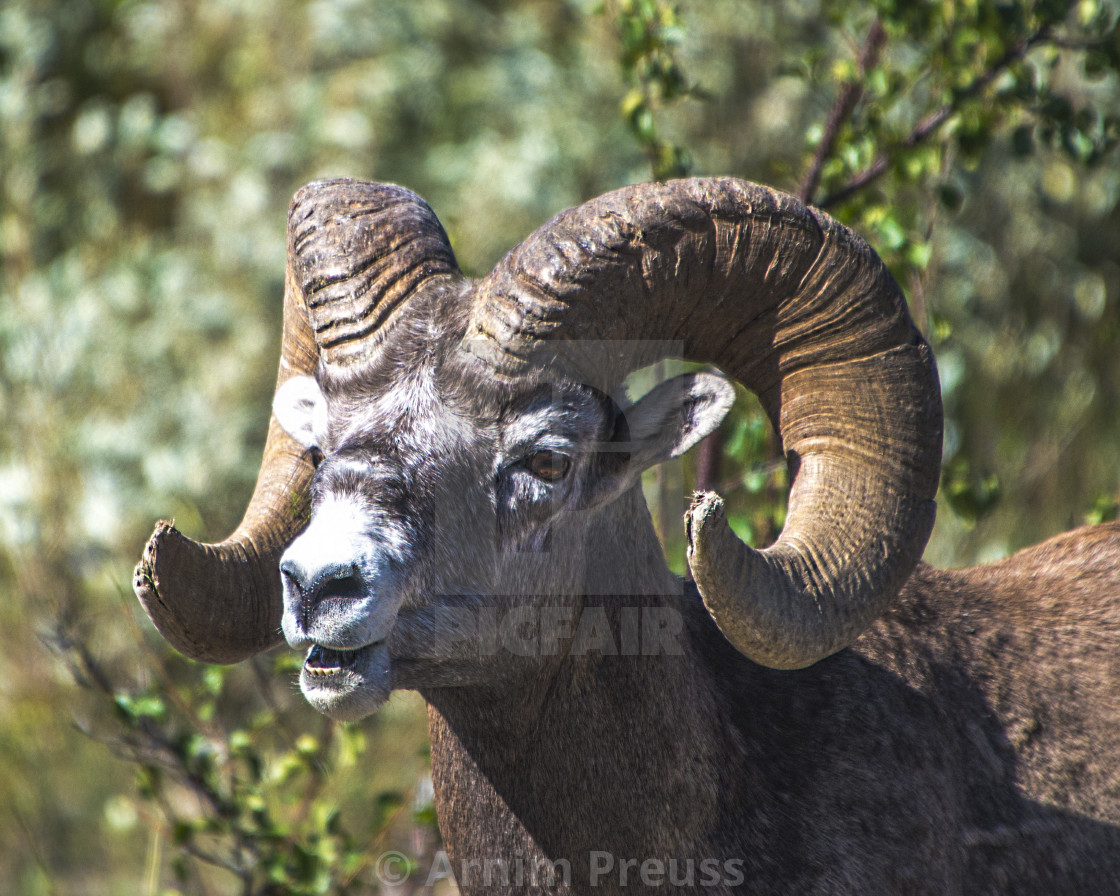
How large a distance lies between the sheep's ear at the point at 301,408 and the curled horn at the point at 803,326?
674 mm

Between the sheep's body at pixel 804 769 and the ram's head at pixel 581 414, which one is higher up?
the ram's head at pixel 581 414

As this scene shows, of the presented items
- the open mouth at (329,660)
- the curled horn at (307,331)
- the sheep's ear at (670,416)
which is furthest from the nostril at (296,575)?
the sheep's ear at (670,416)

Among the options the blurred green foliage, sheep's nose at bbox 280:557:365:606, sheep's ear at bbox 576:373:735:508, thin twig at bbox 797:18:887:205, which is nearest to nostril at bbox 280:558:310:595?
→ sheep's nose at bbox 280:557:365:606

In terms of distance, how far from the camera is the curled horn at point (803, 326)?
3236 millimetres

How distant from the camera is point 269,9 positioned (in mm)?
14008

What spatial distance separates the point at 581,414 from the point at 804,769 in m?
1.20

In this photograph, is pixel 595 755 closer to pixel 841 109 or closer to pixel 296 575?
pixel 296 575

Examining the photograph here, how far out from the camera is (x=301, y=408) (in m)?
3.83

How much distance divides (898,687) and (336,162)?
10237 mm

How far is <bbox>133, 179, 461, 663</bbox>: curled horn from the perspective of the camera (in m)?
3.46

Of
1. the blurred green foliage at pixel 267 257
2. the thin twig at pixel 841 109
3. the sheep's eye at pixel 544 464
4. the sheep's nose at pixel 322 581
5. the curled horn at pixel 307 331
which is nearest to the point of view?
the sheep's nose at pixel 322 581

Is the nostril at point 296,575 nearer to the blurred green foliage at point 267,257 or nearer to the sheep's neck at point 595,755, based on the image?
the sheep's neck at point 595,755

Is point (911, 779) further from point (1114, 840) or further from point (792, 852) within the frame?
point (1114, 840)

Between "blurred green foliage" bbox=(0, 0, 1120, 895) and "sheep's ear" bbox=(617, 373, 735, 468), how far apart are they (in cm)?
287
